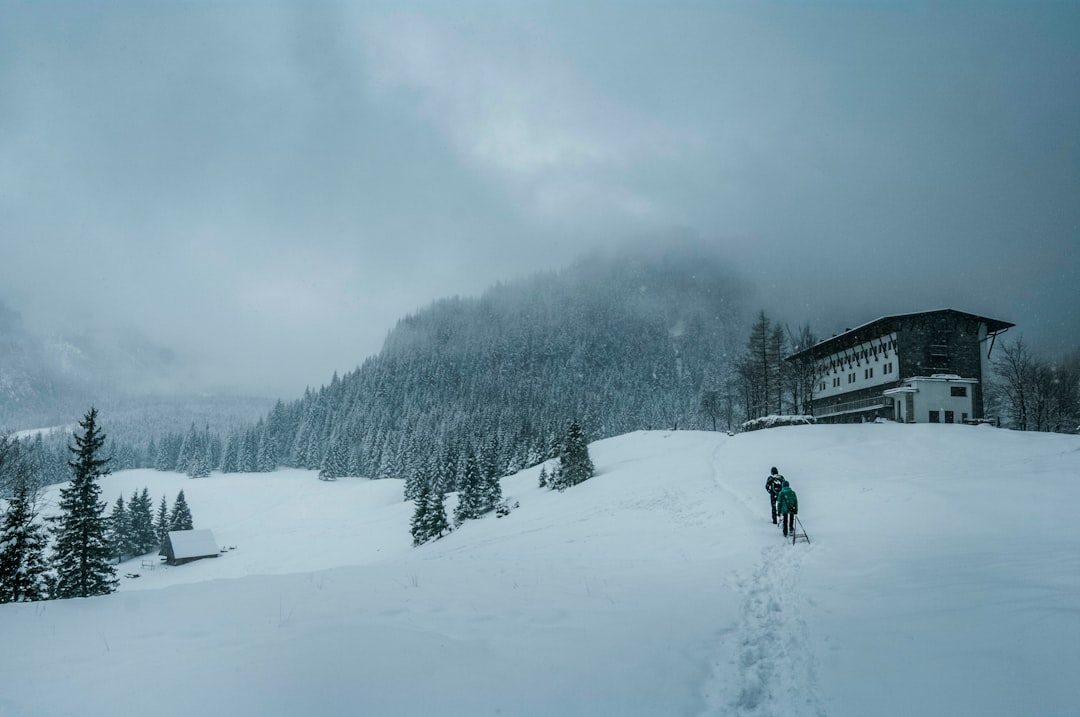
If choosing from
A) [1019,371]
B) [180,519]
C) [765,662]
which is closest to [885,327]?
[1019,371]

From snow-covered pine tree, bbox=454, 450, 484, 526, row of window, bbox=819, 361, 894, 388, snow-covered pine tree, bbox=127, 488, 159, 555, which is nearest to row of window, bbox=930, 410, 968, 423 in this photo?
row of window, bbox=819, 361, 894, 388

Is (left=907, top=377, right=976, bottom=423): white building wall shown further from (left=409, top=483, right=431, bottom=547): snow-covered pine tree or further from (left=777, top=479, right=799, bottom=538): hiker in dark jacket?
(left=409, top=483, right=431, bottom=547): snow-covered pine tree

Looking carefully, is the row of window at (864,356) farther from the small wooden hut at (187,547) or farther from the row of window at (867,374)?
the small wooden hut at (187,547)

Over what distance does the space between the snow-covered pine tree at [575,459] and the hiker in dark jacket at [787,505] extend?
3172 centimetres

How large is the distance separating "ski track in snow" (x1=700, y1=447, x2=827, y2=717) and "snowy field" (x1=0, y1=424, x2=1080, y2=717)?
0.12 feet

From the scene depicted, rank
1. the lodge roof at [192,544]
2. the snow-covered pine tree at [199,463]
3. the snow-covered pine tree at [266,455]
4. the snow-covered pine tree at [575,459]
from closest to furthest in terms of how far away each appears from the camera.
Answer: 1. the snow-covered pine tree at [575,459]
2. the lodge roof at [192,544]
3. the snow-covered pine tree at [199,463]
4. the snow-covered pine tree at [266,455]

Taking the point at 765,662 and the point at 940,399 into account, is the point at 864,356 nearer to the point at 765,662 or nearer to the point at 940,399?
the point at 940,399

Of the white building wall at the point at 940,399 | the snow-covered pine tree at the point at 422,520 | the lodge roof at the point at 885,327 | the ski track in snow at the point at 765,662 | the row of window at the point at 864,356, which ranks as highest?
the lodge roof at the point at 885,327

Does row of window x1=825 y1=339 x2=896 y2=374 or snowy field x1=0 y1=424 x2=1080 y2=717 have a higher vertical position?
row of window x1=825 y1=339 x2=896 y2=374

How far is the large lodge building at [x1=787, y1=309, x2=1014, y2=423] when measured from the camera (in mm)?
43000

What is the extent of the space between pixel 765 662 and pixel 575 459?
42700 mm

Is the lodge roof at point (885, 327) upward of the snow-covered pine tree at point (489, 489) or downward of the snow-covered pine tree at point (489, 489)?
upward

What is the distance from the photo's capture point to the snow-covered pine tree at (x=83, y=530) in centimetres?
2792

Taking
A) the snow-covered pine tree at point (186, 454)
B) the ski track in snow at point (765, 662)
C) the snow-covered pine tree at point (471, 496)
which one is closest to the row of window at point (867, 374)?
the snow-covered pine tree at point (471, 496)
